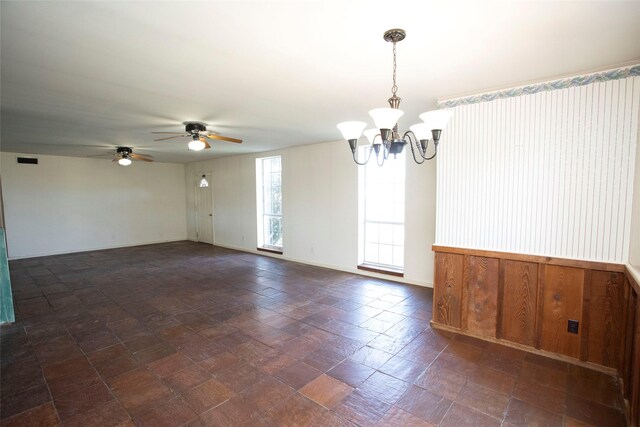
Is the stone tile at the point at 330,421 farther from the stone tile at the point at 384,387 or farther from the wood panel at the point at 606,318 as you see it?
the wood panel at the point at 606,318

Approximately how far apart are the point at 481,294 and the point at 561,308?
0.63 metres

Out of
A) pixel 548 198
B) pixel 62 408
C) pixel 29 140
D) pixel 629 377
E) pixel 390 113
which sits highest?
pixel 29 140

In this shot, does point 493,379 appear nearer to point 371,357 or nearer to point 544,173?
point 371,357

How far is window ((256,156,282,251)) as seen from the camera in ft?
22.8

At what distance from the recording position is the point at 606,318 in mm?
2443

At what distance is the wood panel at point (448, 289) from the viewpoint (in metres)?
3.13

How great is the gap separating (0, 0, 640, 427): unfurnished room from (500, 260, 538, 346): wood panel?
0.02 m

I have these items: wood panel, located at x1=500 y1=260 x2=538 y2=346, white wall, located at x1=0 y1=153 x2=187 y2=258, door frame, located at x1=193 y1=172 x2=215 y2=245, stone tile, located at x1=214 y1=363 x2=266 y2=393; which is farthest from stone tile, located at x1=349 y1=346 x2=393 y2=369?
white wall, located at x1=0 y1=153 x2=187 y2=258

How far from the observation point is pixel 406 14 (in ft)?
5.61

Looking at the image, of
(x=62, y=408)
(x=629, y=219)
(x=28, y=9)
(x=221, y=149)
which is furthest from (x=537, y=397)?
(x=221, y=149)

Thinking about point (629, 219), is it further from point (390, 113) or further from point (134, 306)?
point (134, 306)

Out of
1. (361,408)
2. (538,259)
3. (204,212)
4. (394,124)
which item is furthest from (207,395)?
(204,212)

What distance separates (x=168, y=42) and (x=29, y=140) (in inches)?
204

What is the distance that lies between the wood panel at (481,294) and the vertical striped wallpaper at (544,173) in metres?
0.19
